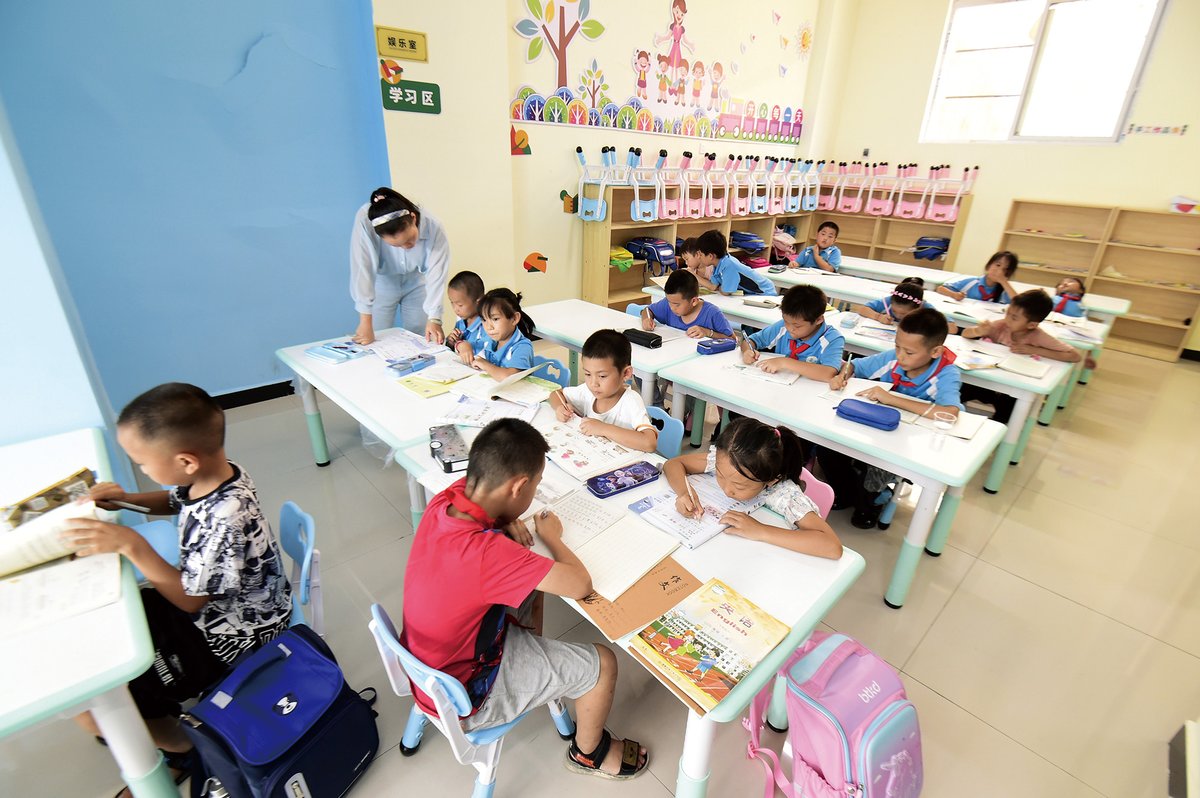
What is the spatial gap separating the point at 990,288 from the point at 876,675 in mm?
3756

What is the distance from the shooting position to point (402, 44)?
3.29 meters

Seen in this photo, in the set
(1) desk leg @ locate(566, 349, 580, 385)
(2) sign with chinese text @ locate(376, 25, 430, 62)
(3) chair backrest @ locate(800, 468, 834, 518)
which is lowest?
(1) desk leg @ locate(566, 349, 580, 385)

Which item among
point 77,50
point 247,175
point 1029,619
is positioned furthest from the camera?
point 247,175

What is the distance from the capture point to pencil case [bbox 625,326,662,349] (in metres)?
2.66

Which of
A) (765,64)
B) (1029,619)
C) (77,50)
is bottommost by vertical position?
(1029,619)

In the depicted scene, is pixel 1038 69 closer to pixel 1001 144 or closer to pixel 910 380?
pixel 1001 144

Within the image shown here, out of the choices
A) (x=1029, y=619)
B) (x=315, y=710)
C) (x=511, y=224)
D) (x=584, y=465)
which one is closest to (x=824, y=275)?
(x=511, y=224)

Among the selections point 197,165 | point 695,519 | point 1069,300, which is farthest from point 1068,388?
point 197,165

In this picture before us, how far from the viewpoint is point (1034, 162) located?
5.54 meters

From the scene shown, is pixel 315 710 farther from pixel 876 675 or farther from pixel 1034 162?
pixel 1034 162

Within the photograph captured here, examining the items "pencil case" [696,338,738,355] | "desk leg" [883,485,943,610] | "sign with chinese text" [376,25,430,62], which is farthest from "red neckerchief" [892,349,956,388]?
"sign with chinese text" [376,25,430,62]

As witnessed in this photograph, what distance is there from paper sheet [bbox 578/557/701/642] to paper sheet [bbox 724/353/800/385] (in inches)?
51.9

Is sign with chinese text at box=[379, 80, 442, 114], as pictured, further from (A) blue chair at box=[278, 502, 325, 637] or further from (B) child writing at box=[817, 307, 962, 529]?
(B) child writing at box=[817, 307, 962, 529]

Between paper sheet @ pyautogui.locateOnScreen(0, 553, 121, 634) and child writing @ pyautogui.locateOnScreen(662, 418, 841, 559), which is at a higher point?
child writing @ pyautogui.locateOnScreen(662, 418, 841, 559)
